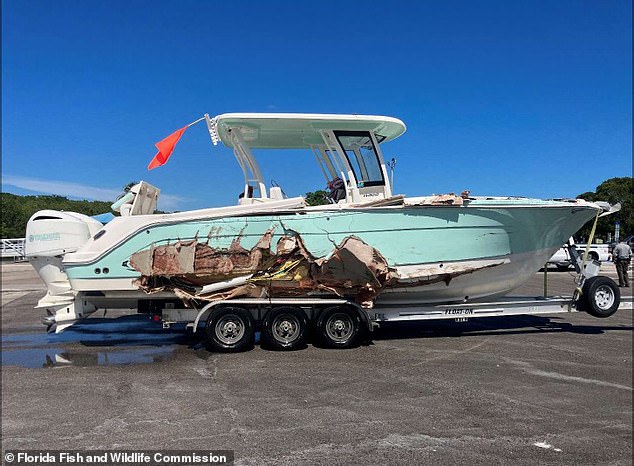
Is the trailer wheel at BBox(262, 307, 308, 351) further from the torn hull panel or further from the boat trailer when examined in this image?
the torn hull panel

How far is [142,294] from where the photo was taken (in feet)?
25.2

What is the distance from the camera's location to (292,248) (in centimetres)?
726

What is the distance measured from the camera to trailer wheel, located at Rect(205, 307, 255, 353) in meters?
7.41

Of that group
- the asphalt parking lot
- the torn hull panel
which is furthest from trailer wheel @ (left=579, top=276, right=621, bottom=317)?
the torn hull panel

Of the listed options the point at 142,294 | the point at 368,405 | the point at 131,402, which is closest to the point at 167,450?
the point at 131,402

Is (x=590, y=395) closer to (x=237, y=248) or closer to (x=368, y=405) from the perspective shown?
(x=368, y=405)

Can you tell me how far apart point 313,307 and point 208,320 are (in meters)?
1.62

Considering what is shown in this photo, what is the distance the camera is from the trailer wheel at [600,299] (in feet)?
26.6

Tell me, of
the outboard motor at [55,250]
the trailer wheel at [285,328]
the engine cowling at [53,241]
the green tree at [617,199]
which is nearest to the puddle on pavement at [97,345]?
the outboard motor at [55,250]

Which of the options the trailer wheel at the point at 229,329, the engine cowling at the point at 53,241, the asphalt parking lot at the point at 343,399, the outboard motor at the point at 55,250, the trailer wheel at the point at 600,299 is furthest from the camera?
the trailer wheel at the point at 600,299

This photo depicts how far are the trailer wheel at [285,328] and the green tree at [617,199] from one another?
4316cm

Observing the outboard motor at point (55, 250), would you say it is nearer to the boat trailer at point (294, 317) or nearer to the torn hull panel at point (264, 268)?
the torn hull panel at point (264, 268)

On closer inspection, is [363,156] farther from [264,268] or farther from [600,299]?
[600,299]

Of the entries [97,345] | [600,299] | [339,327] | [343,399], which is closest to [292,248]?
[339,327]
